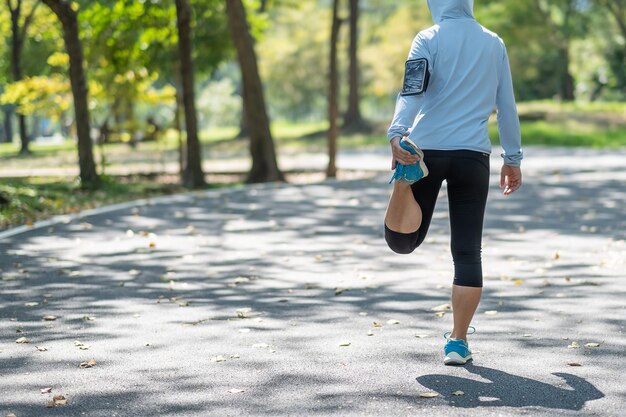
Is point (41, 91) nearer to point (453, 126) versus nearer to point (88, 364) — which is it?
point (88, 364)

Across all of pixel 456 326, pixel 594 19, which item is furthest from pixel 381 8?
pixel 456 326

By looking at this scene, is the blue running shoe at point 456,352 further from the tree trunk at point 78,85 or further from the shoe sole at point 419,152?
the tree trunk at point 78,85

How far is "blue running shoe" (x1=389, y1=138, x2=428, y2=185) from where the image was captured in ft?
17.0

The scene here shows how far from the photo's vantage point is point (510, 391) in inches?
199

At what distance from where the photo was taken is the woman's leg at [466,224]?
5391mm

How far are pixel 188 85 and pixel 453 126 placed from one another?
16.4m

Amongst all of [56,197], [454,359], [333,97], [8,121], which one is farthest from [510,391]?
[8,121]

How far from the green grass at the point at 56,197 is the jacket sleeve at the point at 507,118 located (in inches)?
363

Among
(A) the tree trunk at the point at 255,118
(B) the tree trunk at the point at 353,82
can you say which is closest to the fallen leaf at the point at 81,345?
(A) the tree trunk at the point at 255,118

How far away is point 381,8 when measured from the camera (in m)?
77.0

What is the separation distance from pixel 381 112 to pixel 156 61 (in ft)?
338

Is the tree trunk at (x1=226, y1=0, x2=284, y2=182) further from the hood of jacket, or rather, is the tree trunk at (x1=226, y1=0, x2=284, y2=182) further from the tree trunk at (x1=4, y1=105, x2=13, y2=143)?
the tree trunk at (x1=4, y1=105, x2=13, y2=143)

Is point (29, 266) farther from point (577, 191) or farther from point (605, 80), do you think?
point (605, 80)

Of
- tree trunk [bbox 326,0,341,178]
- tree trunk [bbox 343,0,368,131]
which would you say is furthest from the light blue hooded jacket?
tree trunk [bbox 343,0,368,131]
